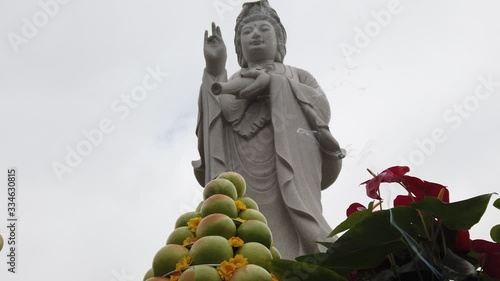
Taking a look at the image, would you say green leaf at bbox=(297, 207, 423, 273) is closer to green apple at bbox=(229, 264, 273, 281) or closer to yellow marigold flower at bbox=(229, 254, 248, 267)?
green apple at bbox=(229, 264, 273, 281)

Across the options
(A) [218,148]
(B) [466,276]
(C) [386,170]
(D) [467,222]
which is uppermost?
(A) [218,148]

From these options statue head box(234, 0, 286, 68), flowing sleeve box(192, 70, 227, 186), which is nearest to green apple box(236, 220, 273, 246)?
flowing sleeve box(192, 70, 227, 186)

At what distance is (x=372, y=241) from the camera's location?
160 centimetres

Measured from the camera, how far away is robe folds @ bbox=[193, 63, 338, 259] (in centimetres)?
635

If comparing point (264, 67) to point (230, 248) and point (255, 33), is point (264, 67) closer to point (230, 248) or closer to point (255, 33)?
point (255, 33)

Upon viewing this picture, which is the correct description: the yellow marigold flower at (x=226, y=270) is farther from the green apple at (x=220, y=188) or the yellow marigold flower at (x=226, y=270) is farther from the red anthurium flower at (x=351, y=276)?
the green apple at (x=220, y=188)

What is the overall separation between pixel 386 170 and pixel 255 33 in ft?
18.0

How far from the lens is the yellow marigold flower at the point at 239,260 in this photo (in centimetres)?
190

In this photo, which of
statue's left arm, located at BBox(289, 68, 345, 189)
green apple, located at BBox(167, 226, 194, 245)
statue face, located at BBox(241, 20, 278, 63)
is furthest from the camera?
statue face, located at BBox(241, 20, 278, 63)

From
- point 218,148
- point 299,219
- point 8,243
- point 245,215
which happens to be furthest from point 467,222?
point 218,148

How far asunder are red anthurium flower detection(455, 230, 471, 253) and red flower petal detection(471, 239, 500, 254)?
0.08 ft

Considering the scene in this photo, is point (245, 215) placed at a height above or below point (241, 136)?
below

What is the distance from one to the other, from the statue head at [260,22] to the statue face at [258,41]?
4cm

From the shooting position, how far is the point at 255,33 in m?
7.17
